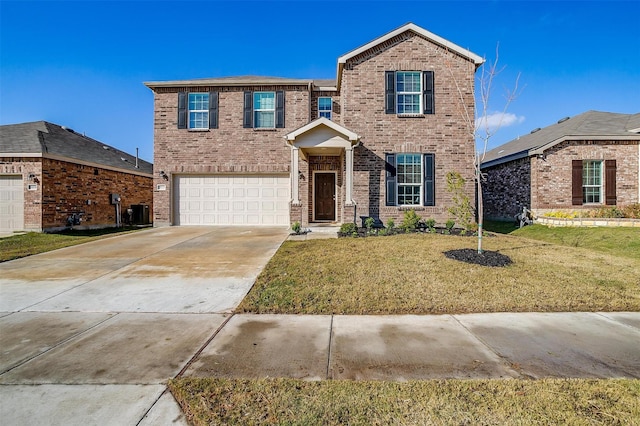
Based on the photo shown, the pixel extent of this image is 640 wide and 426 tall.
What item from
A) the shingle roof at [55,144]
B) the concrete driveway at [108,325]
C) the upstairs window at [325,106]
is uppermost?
the upstairs window at [325,106]

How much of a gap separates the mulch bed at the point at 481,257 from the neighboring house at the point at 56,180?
14.7 m

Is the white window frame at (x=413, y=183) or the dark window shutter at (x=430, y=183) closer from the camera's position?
the dark window shutter at (x=430, y=183)

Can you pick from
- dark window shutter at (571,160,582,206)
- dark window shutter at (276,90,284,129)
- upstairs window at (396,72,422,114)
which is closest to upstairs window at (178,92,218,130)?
dark window shutter at (276,90,284,129)

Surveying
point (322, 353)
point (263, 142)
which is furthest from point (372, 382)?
point (263, 142)

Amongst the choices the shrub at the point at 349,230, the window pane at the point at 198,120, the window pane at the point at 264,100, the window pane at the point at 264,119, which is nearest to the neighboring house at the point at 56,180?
the window pane at the point at 198,120

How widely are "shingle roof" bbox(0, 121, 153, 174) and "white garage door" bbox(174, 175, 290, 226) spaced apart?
15.4ft

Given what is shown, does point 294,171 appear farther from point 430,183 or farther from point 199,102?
point 199,102

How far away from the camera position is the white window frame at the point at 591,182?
14.0 m

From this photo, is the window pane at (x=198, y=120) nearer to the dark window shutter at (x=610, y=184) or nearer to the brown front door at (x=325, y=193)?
the brown front door at (x=325, y=193)

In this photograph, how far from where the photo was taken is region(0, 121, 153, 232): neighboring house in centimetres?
1216

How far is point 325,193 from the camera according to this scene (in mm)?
13797

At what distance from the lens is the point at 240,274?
6.12 meters

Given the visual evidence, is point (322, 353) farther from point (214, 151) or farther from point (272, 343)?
point (214, 151)

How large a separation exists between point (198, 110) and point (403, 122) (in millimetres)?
9027
